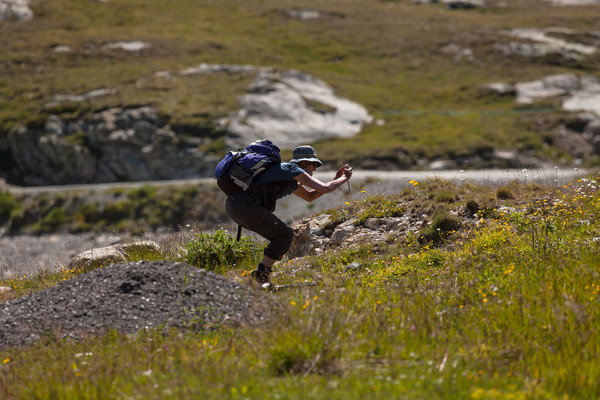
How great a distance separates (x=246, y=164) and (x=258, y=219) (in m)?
→ 0.83

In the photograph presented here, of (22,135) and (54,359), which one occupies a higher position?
(54,359)

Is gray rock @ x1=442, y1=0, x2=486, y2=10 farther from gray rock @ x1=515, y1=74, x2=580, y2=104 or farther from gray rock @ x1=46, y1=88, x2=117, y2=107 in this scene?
gray rock @ x1=46, y1=88, x2=117, y2=107

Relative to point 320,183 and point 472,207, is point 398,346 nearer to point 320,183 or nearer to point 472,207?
point 320,183

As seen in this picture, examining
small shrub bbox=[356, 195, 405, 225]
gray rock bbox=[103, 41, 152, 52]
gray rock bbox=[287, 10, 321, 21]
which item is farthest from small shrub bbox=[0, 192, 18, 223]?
gray rock bbox=[287, 10, 321, 21]

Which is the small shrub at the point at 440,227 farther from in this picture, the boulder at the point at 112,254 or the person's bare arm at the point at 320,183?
the boulder at the point at 112,254

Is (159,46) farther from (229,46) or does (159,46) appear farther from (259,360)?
(259,360)

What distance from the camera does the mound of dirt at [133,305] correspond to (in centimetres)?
623

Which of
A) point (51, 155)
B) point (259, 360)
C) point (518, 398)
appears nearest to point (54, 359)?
point (259, 360)

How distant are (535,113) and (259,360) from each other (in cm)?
4911

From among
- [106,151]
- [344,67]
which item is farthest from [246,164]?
[344,67]

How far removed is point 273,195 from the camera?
8.12 meters

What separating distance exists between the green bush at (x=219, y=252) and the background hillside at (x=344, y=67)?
3030cm

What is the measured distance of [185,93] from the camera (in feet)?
170

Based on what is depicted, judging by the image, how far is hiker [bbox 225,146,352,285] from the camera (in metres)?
7.73
